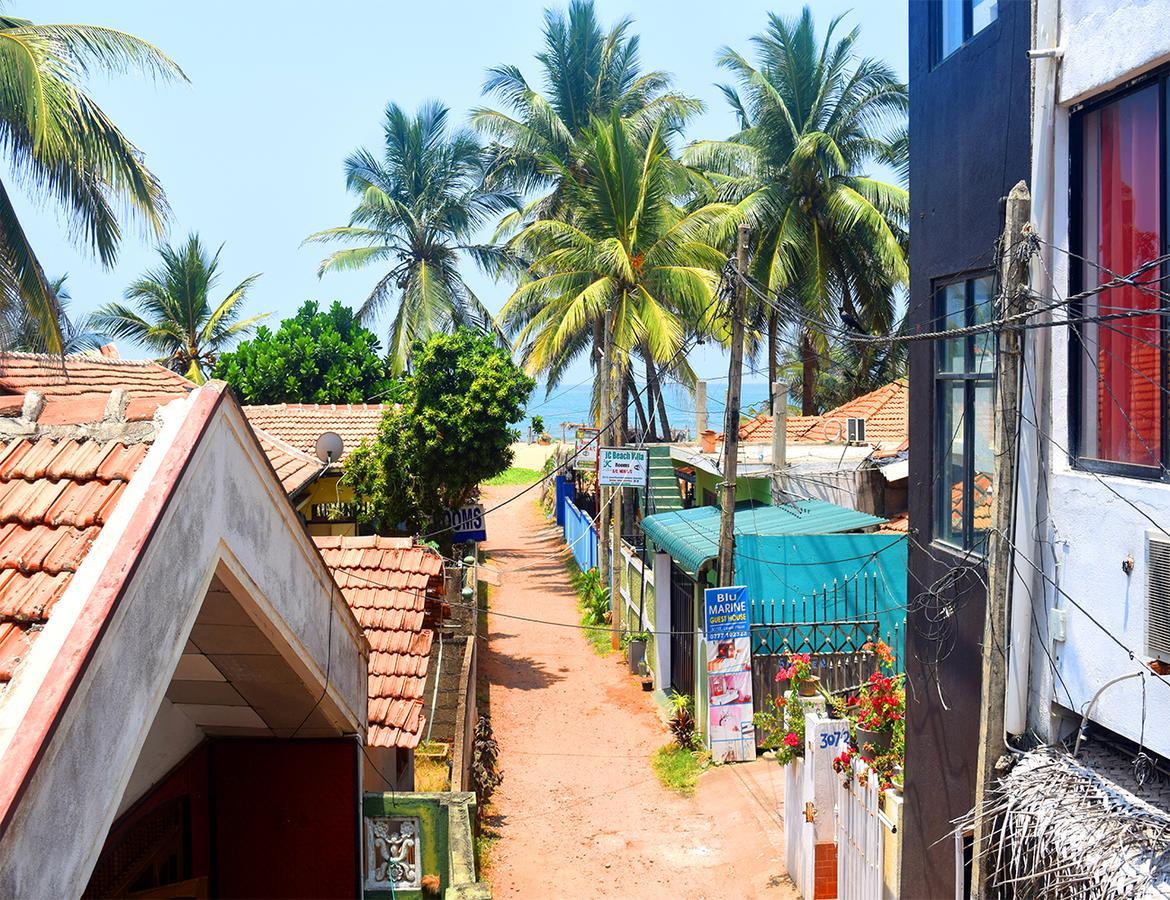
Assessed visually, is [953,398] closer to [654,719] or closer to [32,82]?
[32,82]

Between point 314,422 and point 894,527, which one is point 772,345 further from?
point 894,527

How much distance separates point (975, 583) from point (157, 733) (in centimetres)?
495

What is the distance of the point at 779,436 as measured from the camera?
18.0 meters

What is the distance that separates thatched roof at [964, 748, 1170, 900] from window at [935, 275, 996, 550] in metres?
1.69

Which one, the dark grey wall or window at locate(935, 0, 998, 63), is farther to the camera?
window at locate(935, 0, 998, 63)

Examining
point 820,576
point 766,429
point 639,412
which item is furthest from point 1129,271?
point 639,412

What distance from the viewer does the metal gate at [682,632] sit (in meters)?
16.2

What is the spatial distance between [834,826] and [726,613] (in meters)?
3.85

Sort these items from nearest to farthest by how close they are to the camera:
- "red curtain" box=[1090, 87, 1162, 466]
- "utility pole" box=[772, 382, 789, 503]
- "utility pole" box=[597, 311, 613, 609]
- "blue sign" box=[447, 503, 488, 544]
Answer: "red curtain" box=[1090, 87, 1162, 466] < "utility pole" box=[772, 382, 789, 503] < "blue sign" box=[447, 503, 488, 544] < "utility pole" box=[597, 311, 613, 609]

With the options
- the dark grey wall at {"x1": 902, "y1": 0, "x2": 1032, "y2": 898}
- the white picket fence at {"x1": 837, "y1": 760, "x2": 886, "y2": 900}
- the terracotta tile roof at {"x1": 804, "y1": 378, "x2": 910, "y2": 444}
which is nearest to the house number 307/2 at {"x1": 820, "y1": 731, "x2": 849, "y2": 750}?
the white picket fence at {"x1": 837, "y1": 760, "x2": 886, "y2": 900}

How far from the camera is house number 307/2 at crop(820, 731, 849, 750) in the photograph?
9.77 meters

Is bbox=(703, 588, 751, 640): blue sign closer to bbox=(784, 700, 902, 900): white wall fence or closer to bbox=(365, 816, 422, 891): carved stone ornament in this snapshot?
bbox=(784, 700, 902, 900): white wall fence

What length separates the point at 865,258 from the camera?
94.9 feet

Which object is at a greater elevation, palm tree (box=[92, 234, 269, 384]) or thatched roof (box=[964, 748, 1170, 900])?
palm tree (box=[92, 234, 269, 384])
